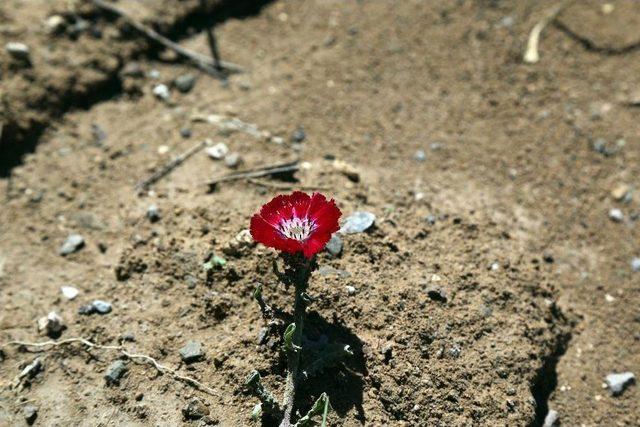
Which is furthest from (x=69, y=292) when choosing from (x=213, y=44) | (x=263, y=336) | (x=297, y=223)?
(x=213, y=44)

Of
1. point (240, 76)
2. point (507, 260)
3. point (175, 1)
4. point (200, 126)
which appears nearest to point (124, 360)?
point (200, 126)

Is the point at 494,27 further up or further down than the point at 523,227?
further up

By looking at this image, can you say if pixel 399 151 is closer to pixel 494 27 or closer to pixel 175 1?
pixel 494 27

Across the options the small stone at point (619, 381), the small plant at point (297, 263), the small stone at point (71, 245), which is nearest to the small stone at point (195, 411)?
the small plant at point (297, 263)

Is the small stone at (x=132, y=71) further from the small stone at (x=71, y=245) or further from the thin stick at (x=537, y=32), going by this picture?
the thin stick at (x=537, y=32)

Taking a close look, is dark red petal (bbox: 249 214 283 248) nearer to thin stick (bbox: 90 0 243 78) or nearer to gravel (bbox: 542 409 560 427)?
gravel (bbox: 542 409 560 427)

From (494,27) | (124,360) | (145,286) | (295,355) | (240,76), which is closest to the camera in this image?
(295,355)

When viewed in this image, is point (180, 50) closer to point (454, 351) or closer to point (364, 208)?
point (364, 208)

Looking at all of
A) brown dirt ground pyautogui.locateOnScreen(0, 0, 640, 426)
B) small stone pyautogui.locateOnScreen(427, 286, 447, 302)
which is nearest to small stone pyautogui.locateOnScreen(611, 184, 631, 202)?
brown dirt ground pyautogui.locateOnScreen(0, 0, 640, 426)
